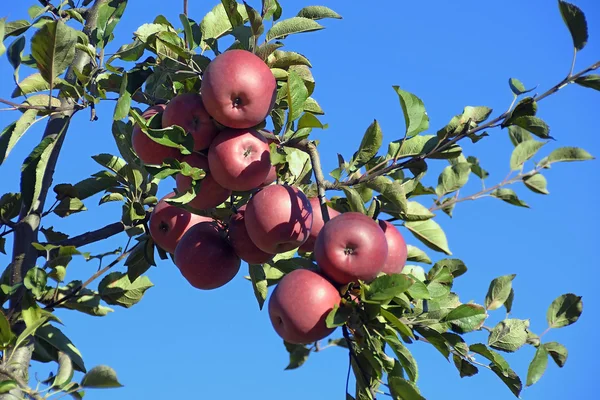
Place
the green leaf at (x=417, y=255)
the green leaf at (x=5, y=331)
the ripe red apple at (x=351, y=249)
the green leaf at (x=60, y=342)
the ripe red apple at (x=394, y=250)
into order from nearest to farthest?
the ripe red apple at (x=351, y=249) < the green leaf at (x=5, y=331) < the ripe red apple at (x=394, y=250) < the green leaf at (x=60, y=342) < the green leaf at (x=417, y=255)

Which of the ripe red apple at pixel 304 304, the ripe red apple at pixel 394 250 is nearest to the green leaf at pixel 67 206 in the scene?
the ripe red apple at pixel 304 304

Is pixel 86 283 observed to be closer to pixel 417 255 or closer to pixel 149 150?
pixel 149 150

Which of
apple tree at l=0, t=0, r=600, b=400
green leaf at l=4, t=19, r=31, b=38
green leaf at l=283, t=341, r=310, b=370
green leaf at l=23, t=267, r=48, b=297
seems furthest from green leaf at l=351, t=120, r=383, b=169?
green leaf at l=4, t=19, r=31, b=38

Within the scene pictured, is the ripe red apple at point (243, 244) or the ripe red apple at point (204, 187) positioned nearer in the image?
the ripe red apple at point (204, 187)

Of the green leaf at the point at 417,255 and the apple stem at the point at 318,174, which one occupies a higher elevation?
the apple stem at the point at 318,174

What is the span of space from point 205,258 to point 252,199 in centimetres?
30

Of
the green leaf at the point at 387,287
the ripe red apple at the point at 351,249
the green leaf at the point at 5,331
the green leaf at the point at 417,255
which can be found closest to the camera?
the green leaf at the point at 387,287

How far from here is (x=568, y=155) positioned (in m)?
2.55

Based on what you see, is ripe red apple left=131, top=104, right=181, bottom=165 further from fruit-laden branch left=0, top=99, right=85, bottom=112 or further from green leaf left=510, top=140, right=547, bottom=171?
green leaf left=510, top=140, right=547, bottom=171

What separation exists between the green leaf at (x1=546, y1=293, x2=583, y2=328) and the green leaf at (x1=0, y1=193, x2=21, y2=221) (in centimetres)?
185

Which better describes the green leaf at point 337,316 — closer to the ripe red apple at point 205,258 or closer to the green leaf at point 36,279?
the ripe red apple at point 205,258

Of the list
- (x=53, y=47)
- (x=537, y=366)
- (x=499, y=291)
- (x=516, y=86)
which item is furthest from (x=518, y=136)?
(x=53, y=47)

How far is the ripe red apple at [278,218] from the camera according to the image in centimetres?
216

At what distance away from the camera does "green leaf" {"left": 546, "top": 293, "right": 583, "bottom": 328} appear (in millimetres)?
2709
